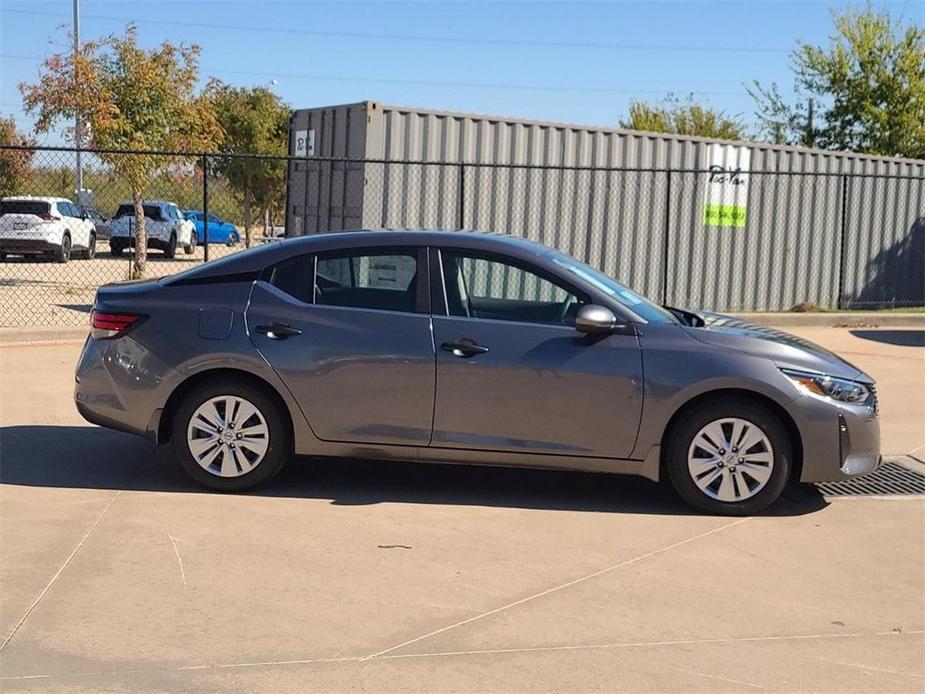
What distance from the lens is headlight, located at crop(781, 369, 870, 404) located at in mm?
6410

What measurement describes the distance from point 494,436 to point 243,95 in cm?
3182

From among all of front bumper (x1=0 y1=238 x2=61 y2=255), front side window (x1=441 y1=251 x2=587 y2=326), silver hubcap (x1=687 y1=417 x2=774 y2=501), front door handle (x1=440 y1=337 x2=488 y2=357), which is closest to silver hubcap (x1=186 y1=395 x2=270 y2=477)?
front door handle (x1=440 y1=337 x2=488 y2=357)

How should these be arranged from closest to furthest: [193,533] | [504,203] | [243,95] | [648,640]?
[648,640]
[193,533]
[504,203]
[243,95]

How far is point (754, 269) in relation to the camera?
57.9 feet

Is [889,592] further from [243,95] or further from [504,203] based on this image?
[243,95]

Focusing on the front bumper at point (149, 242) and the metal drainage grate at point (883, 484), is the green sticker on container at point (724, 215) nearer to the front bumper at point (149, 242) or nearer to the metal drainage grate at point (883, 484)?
the metal drainage grate at point (883, 484)

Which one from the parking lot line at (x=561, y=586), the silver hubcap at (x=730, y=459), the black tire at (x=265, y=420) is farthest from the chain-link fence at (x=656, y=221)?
the parking lot line at (x=561, y=586)

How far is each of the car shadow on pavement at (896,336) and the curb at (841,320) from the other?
1.97 ft

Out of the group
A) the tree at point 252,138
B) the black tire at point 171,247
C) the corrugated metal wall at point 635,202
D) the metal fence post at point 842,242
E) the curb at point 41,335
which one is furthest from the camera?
the tree at point 252,138

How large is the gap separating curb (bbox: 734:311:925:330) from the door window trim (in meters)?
9.34

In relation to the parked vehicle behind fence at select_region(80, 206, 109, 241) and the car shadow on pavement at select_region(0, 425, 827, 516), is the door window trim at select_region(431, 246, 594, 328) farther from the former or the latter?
the parked vehicle behind fence at select_region(80, 206, 109, 241)

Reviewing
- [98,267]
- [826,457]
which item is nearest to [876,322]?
[826,457]

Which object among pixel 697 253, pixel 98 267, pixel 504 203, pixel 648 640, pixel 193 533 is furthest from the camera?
pixel 98 267

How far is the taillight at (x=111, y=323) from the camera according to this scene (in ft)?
22.2
